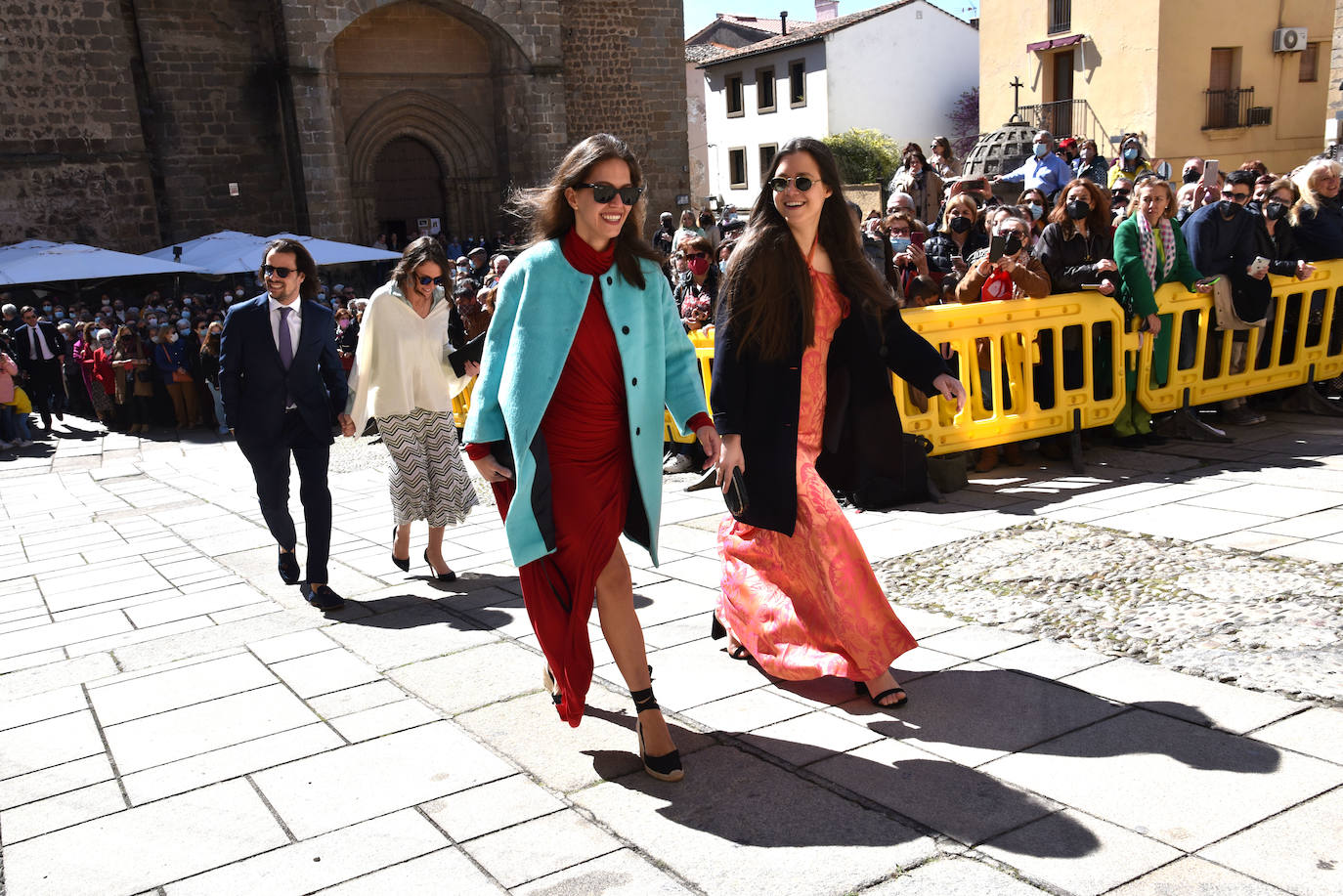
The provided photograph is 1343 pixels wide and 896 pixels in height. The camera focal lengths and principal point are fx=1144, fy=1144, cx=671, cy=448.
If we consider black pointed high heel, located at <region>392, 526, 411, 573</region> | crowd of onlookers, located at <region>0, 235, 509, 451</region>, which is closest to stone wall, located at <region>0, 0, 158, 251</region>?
crowd of onlookers, located at <region>0, 235, 509, 451</region>

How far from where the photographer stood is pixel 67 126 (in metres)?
20.6

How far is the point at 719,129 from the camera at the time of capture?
44.8m

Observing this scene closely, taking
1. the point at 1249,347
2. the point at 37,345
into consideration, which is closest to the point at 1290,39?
the point at 1249,347

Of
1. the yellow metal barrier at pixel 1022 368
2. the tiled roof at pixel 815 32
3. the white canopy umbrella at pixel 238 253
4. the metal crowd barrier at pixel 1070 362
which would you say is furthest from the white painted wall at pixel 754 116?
the yellow metal barrier at pixel 1022 368

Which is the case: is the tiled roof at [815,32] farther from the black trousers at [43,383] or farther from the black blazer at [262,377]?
the black blazer at [262,377]

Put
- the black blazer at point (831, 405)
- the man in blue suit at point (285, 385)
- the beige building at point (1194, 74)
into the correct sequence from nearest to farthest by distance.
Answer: the black blazer at point (831, 405), the man in blue suit at point (285, 385), the beige building at point (1194, 74)

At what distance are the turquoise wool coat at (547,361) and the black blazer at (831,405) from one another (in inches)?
8.5

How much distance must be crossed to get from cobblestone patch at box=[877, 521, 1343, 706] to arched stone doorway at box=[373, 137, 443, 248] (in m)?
21.9

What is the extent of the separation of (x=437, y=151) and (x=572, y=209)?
23370 millimetres

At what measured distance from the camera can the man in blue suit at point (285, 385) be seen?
209 inches

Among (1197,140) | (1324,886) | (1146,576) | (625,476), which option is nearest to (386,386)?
(625,476)

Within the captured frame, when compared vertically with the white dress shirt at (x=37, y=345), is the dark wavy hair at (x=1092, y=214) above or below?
above

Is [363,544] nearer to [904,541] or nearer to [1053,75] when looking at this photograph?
[904,541]

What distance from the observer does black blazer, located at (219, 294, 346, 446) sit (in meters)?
5.31
